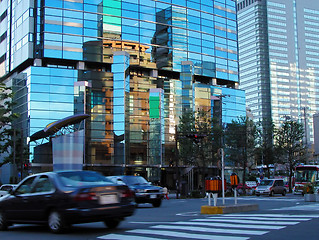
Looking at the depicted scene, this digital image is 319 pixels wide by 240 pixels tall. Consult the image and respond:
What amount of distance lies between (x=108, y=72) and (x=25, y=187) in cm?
5272

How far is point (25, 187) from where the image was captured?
1132cm

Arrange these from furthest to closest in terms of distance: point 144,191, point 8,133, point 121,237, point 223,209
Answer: point 8,133
point 144,191
point 223,209
point 121,237

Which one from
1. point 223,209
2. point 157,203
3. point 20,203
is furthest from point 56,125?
point 20,203

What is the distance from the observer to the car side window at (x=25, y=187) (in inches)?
441

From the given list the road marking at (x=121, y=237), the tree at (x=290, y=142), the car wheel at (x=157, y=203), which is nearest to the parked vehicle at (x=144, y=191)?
the car wheel at (x=157, y=203)

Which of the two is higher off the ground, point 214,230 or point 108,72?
point 108,72

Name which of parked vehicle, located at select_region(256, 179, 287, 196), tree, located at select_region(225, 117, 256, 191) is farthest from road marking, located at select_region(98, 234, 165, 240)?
tree, located at select_region(225, 117, 256, 191)

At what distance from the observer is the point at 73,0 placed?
206 feet

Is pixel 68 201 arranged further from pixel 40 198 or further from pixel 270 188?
pixel 270 188

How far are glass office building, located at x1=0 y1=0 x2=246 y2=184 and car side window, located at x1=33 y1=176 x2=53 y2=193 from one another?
49073 mm

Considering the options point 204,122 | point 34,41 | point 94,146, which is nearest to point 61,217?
point 204,122

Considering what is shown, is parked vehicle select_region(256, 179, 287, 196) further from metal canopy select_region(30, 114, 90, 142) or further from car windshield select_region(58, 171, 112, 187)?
car windshield select_region(58, 171, 112, 187)

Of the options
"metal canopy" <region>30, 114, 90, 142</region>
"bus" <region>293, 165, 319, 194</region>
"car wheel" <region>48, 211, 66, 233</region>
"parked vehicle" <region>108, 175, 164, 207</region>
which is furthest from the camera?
"metal canopy" <region>30, 114, 90, 142</region>

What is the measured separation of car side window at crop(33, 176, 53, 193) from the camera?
1057cm
